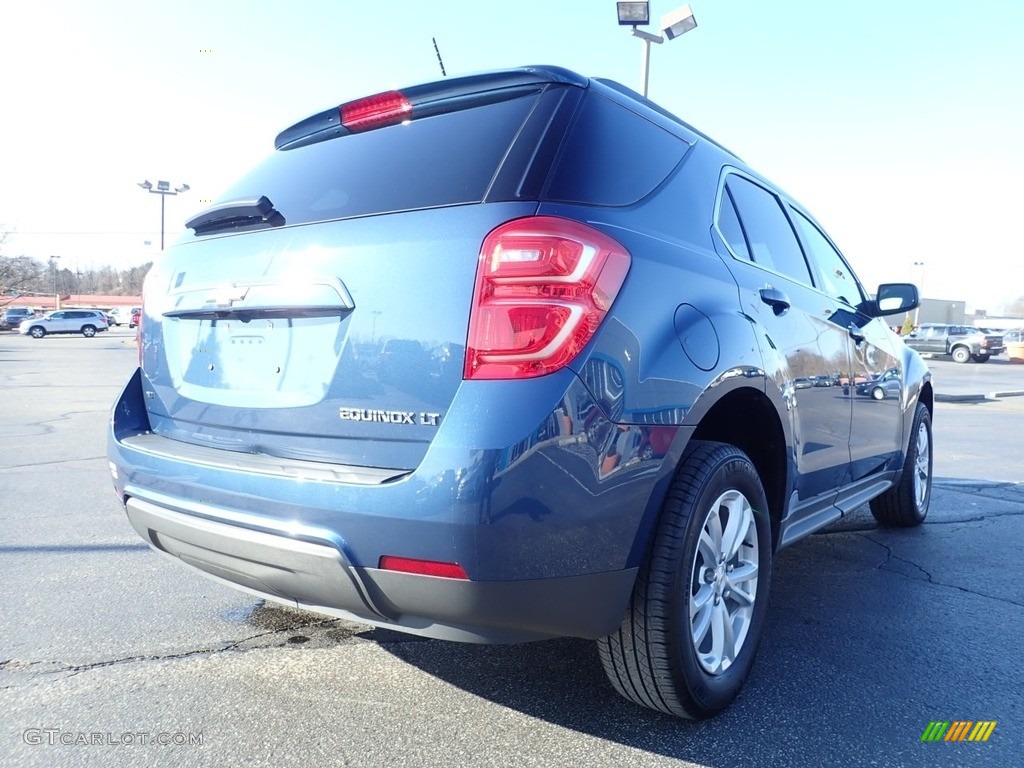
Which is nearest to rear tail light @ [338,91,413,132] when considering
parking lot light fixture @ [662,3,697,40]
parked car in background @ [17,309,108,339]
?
parking lot light fixture @ [662,3,697,40]

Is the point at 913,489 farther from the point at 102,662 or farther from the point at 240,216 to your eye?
Answer: the point at 102,662

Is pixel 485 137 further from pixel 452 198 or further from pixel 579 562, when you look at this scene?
pixel 579 562

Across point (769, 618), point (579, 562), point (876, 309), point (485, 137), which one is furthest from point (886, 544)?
point (485, 137)

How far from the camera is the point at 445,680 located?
2467mm

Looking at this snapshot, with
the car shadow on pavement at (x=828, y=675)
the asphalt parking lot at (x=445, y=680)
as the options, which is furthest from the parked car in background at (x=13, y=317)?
the car shadow on pavement at (x=828, y=675)

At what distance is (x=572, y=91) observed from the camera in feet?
6.84

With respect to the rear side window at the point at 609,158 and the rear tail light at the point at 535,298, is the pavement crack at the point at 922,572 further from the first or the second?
the rear tail light at the point at 535,298

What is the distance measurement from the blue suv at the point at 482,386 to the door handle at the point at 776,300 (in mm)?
19

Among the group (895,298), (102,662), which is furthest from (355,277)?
(895,298)

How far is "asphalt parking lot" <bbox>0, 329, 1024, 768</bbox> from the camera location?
2061mm

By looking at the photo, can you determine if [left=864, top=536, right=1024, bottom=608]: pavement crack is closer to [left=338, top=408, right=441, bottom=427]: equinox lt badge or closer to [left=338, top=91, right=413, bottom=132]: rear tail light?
[left=338, top=408, right=441, bottom=427]: equinox lt badge

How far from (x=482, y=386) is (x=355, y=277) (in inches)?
19.1

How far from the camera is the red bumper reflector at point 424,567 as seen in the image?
1685 millimetres

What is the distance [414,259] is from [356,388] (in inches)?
13.8
